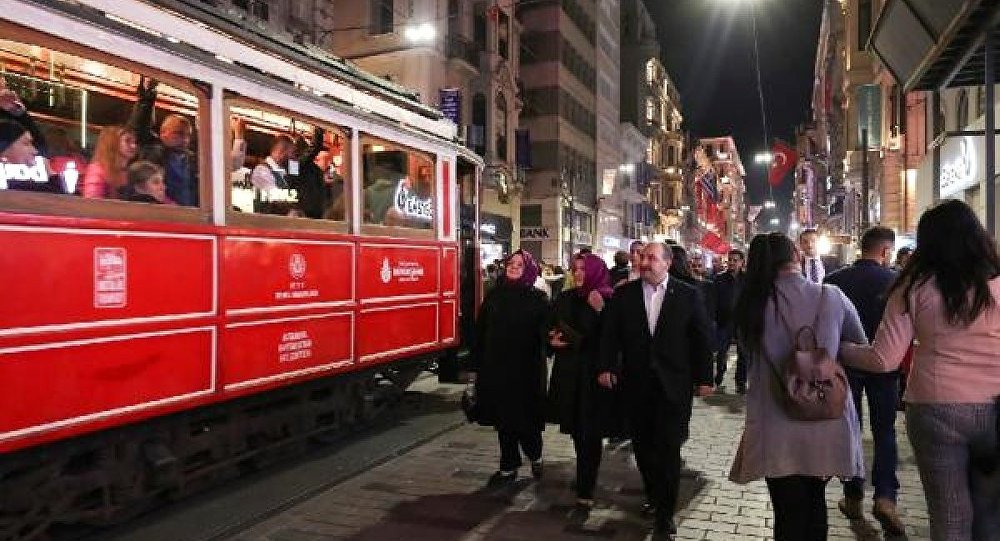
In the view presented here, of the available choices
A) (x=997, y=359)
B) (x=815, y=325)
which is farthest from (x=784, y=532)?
(x=997, y=359)

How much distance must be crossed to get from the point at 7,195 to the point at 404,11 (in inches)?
1007

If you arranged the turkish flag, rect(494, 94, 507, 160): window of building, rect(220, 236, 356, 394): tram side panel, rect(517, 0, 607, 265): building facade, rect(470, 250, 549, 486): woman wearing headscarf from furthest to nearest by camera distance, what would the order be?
rect(517, 0, 607, 265): building facade → the turkish flag → rect(494, 94, 507, 160): window of building → rect(470, 250, 549, 486): woman wearing headscarf → rect(220, 236, 356, 394): tram side panel

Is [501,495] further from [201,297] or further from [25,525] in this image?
[25,525]

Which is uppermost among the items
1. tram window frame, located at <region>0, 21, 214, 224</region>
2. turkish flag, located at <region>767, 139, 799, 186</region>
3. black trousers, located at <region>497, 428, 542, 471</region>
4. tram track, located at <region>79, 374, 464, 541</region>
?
turkish flag, located at <region>767, 139, 799, 186</region>

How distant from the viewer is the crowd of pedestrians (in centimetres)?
326

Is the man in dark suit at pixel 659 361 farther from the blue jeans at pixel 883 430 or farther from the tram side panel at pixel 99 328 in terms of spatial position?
the tram side panel at pixel 99 328

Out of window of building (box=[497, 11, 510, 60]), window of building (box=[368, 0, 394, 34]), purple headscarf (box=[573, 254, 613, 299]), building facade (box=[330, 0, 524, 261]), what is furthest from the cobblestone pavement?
window of building (box=[497, 11, 510, 60])

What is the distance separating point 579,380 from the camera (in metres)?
5.98

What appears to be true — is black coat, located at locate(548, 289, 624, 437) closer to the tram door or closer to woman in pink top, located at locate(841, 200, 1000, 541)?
woman in pink top, located at locate(841, 200, 1000, 541)

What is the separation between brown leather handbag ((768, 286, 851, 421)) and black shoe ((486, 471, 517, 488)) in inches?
123

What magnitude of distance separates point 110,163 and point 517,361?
10.6ft

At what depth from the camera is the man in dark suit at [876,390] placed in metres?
5.48

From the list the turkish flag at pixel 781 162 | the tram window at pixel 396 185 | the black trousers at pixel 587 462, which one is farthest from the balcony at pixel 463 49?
the black trousers at pixel 587 462

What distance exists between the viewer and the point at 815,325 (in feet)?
12.7
